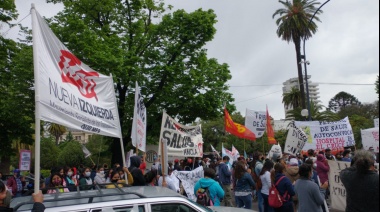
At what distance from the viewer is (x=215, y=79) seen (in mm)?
24438

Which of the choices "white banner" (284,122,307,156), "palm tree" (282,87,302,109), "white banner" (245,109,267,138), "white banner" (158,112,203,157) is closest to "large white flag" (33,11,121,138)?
"white banner" (158,112,203,157)

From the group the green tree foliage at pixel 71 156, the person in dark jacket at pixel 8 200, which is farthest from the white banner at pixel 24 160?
the green tree foliage at pixel 71 156

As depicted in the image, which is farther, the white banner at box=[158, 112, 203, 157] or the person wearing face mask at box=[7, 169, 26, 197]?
the person wearing face mask at box=[7, 169, 26, 197]

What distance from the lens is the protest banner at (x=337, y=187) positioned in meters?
8.03

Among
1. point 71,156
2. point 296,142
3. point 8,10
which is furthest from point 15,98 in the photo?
point 71,156

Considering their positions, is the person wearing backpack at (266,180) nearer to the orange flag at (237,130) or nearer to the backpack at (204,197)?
the backpack at (204,197)

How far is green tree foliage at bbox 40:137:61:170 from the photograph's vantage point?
53.7 meters

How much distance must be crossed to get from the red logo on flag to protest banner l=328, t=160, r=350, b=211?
503 cm

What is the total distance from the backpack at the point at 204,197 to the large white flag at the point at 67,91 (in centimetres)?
206

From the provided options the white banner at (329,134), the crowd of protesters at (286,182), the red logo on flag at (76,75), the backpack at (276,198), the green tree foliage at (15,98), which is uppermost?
the green tree foliage at (15,98)

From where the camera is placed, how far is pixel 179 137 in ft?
37.9

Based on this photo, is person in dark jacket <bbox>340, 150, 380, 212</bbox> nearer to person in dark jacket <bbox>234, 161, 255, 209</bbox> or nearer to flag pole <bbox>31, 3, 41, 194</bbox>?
flag pole <bbox>31, 3, 41, 194</bbox>

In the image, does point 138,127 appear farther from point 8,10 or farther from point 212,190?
point 8,10

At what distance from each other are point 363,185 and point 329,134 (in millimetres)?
15032
